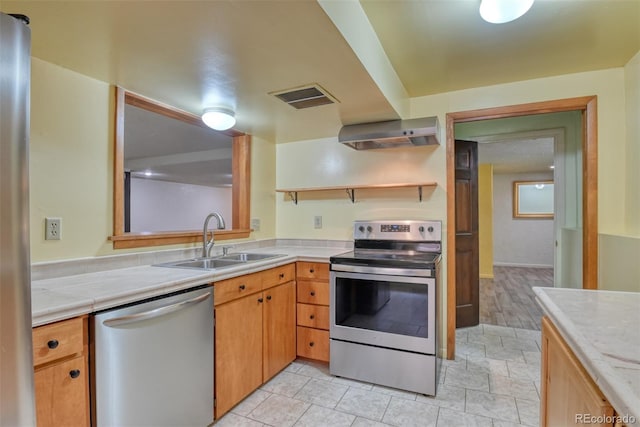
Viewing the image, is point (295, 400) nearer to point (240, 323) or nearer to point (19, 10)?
point (240, 323)

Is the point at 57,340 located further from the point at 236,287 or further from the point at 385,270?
the point at 385,270

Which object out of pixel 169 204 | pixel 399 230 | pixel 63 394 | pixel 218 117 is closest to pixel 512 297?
pixel 399 230

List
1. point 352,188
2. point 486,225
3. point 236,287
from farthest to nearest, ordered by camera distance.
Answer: point 486,225 → point 352,188 → point 236,287

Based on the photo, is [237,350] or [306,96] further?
[306,96]

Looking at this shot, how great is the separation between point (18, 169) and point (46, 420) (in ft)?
2.94

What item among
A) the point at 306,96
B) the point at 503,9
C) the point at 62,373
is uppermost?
the point at 503,9

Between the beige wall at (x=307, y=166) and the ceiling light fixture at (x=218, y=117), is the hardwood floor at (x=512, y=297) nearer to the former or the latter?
the beige wall at (x=307, y=166)

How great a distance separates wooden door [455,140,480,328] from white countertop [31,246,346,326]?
2.21 metres

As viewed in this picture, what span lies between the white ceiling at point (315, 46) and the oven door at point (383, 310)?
119 cm

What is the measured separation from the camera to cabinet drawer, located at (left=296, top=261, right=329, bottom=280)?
2.49 metres

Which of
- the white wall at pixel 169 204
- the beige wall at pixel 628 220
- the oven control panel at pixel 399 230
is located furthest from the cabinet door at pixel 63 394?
the white wall at pixel 169 204

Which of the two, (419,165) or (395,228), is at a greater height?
(419,165)

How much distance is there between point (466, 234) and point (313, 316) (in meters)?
1.87

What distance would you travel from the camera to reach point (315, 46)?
4.81 ft
